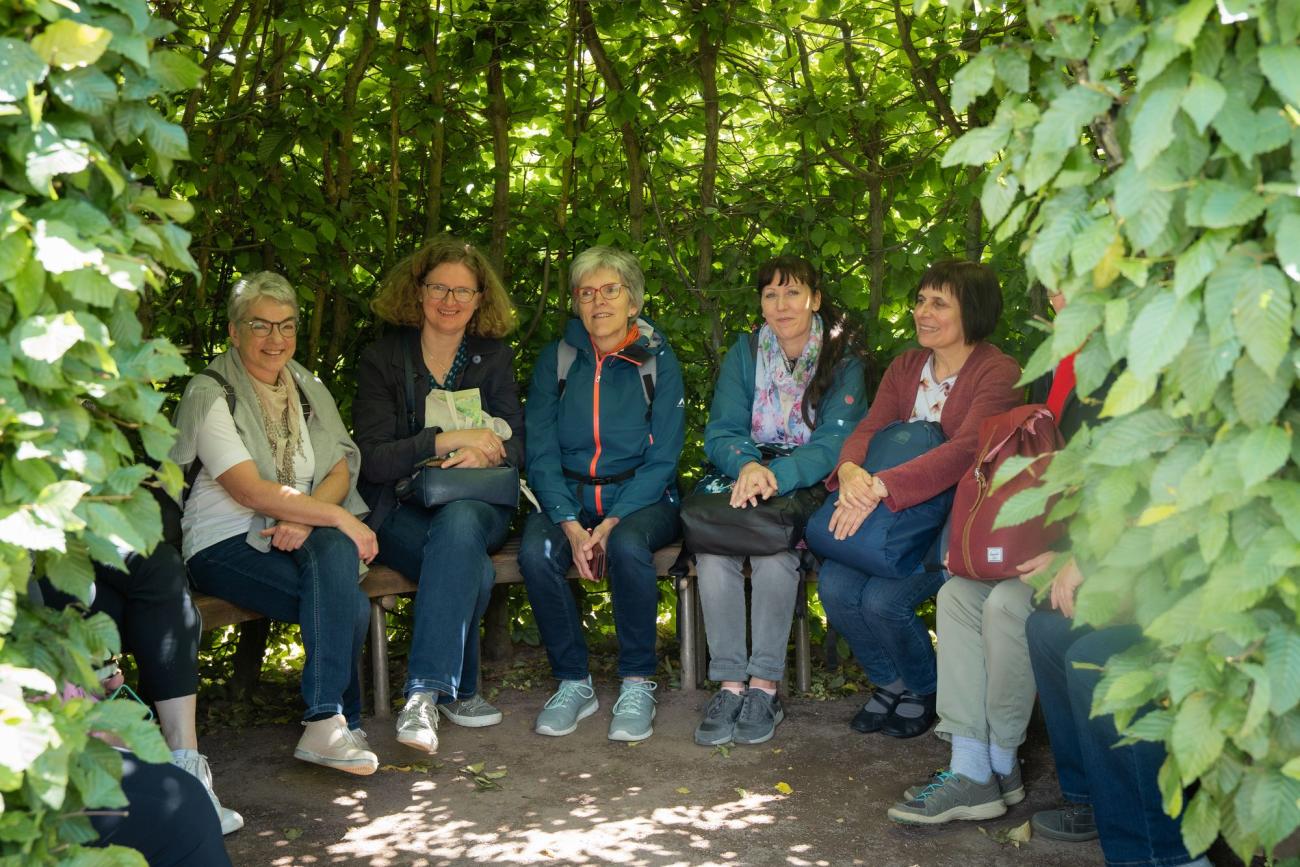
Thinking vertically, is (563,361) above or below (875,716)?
above

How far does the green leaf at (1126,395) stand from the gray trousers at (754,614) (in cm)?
244

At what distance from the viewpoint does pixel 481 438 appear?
200 inches

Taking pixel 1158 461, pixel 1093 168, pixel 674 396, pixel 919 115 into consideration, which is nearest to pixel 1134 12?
pixel 1093 168

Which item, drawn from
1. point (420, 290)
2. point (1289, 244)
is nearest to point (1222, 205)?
point (1289, 244)

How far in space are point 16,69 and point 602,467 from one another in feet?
10.5

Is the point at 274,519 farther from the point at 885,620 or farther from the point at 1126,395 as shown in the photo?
the point at 1126,395

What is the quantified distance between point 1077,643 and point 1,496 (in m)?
2.57

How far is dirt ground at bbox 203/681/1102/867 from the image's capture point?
382cm

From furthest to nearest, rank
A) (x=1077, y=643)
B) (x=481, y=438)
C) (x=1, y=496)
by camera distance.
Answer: (x=481, y=438) → (x=1077, y=643) → (x=1, y=496)

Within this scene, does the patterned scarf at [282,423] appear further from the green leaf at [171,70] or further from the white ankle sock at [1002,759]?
the white ankle sock at [1002,759]

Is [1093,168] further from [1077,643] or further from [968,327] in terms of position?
[968,327]

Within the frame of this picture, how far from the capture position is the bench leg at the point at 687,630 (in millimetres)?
5207

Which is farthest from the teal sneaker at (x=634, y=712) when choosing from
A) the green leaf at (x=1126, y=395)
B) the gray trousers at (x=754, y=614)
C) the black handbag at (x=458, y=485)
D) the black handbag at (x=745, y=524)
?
the green leaf at (x=1126, y=395)

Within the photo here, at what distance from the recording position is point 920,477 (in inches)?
180
